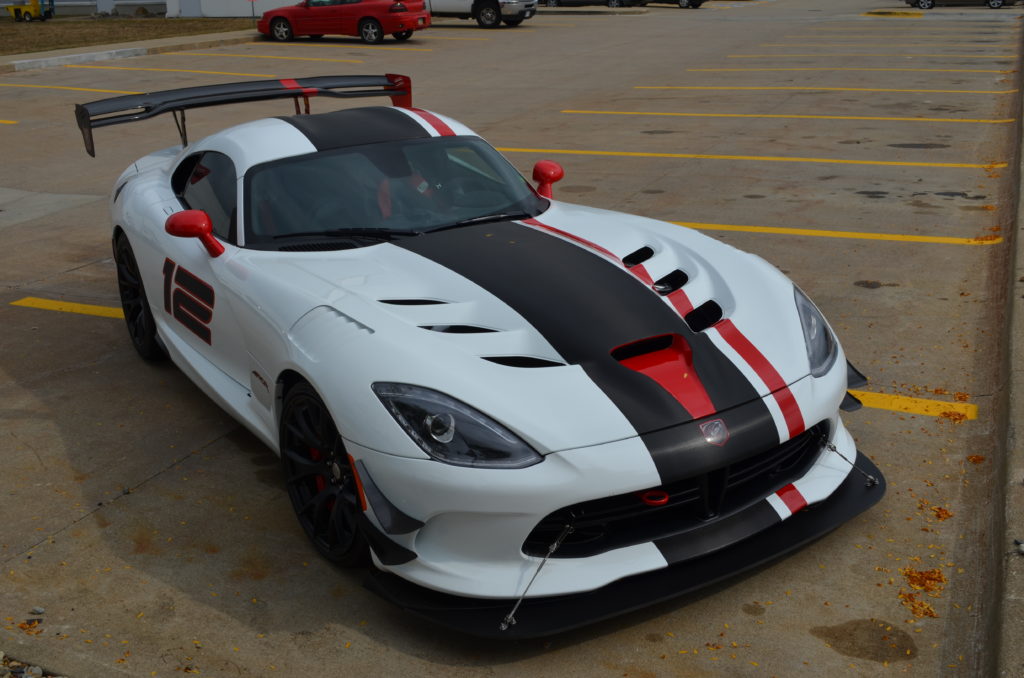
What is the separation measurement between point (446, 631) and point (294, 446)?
0.94 m

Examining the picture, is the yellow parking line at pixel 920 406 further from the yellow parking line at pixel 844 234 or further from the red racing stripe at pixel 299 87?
the red racing stripe at pixel 299 87

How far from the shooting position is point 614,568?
3.29 metres

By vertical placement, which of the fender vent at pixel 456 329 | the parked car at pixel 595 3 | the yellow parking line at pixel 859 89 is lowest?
the yellow parking line at pixel 859 89

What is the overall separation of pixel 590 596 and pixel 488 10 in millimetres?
26713

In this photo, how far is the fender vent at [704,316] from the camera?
13.0 feet

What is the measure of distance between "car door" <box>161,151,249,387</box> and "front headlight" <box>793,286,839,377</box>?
222 cm

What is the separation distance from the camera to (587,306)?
152 inches

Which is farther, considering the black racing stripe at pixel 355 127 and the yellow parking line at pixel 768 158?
the yellow parking line at pixel 768 158

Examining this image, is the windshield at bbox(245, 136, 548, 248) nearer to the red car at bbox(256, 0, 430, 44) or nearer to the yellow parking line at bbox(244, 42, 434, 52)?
the yellow parking line at bbox(244, 42, 434, 52)

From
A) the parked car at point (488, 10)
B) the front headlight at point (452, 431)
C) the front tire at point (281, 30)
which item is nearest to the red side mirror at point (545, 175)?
the front headlight at point (452, 431)

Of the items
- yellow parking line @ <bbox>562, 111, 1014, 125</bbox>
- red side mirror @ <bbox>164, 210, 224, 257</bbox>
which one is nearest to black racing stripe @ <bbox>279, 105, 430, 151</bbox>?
red side mirror @ <bbox>164, 210, 224, 257</bbox>

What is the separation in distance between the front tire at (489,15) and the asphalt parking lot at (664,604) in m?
15.5

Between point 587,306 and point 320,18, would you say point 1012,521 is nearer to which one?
point 587,306

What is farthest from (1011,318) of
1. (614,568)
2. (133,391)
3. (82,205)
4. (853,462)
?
(82,205)
